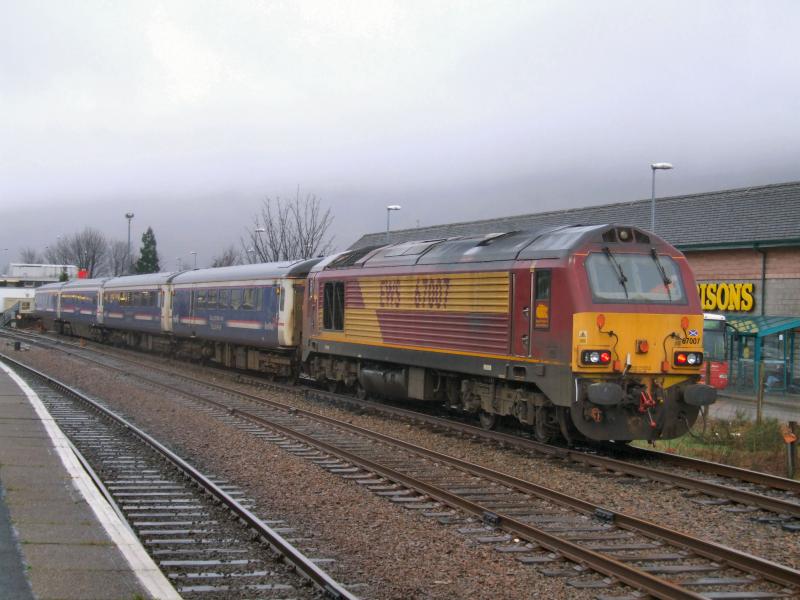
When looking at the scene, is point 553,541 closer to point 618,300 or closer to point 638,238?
point 618,300

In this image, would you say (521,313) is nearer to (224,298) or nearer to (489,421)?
(489,421)

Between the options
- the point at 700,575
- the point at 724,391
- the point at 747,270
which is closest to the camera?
the point at 700,575

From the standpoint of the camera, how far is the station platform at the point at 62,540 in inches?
225

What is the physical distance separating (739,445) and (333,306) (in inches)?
341

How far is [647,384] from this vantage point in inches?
462

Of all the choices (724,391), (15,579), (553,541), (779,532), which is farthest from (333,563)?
(724,391)

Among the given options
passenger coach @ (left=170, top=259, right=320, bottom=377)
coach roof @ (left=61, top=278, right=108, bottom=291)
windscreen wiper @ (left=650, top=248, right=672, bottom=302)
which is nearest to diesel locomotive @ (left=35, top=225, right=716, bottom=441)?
windscreen wiper @ (left=650, top=248, right=672, bottom=302)

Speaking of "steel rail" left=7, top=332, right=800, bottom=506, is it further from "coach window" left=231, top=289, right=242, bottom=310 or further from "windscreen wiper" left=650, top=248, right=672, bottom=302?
"coach window" left=231, top=289, right=242, bottom=310

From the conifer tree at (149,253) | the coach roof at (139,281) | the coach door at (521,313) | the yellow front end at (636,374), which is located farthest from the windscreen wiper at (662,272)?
the conifer tree at (149,253)

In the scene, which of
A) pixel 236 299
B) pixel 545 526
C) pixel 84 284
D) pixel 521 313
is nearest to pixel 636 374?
pixel 521 313

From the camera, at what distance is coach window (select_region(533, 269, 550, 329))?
39.4ft

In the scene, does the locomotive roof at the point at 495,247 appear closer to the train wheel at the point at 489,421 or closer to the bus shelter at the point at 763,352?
the train wheel at the point at 489,421

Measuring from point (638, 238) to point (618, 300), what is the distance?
1220 millimetres

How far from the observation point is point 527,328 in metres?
12.4
